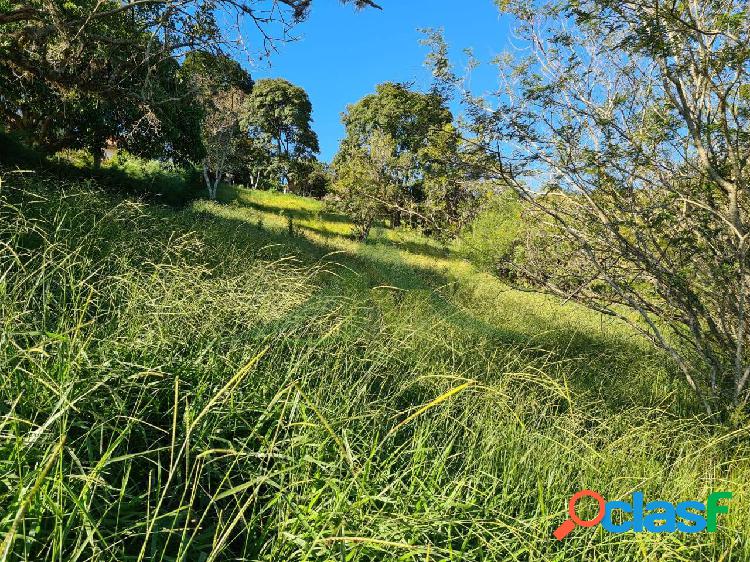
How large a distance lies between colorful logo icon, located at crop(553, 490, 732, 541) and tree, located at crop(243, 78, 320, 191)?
124 ft

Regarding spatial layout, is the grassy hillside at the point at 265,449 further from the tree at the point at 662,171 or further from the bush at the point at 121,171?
the bush at the point at 121,171

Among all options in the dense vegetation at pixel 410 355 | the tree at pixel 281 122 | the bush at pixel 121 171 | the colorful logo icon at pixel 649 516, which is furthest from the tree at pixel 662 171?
the tree at pixel 281 122

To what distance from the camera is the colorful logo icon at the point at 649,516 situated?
1.64 m

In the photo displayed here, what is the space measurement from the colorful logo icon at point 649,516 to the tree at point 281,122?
3784 centimetres

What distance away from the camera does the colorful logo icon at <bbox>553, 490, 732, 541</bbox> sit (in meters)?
1.64

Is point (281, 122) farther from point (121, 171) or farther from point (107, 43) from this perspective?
point (107, 43)

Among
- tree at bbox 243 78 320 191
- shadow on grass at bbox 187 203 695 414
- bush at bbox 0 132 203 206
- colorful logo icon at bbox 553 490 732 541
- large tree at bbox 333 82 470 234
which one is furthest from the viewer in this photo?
tree at bbox 243 78 320 191

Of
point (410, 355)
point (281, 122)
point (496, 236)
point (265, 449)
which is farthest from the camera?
point (281, 122)

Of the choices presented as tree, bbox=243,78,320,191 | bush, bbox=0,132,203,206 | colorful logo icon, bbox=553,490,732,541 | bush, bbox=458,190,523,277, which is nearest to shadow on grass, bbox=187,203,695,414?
bush, bbox=458,190,523,277

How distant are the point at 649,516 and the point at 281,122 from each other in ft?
131

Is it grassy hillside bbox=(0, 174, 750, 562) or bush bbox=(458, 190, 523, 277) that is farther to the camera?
bush bbox=(458, 190, 523, 277)

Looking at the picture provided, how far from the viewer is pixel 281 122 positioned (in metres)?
37.8

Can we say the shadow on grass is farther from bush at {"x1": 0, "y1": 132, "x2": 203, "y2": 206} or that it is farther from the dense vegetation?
bush at {"x1": 0, "y1": 132, "x2": 203, "y2": 206}

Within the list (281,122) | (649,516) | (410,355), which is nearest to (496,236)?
(410,355)
